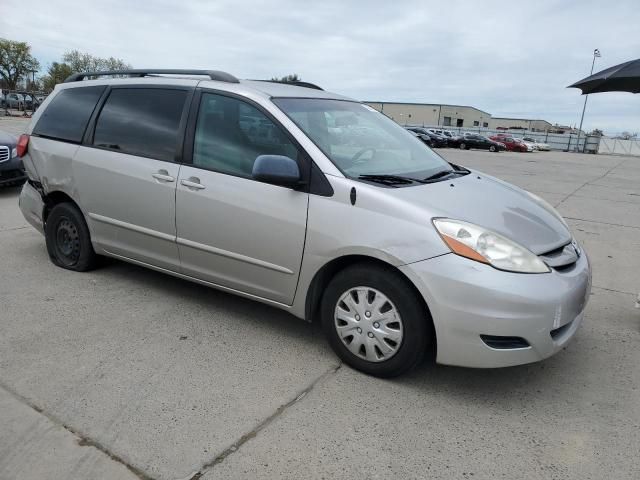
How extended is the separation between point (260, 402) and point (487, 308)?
51.2 inches

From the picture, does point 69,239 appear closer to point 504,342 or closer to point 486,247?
point 486,247

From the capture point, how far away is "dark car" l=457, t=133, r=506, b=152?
41219 mm

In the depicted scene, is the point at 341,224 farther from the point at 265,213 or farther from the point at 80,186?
the point at 80,186

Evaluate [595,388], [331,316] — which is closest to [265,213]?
[331,316]

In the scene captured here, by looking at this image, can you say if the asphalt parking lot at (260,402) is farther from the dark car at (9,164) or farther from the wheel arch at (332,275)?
the dark car at (9,164)

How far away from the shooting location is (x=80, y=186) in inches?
175

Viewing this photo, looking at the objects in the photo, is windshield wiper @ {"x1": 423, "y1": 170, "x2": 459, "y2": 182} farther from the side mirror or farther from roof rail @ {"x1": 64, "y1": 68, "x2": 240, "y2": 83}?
roof rail @ {"x1": 64, "y1": 68, "x2": 240, "y2": 83}

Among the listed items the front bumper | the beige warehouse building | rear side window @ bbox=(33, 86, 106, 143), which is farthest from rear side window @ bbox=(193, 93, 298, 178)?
the beige warehouse building

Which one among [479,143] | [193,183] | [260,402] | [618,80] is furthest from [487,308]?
[479,143]

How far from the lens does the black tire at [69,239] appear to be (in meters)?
4.62

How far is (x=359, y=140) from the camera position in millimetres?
3764

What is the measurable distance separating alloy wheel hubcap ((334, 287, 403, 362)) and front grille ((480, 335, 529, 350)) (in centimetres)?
47

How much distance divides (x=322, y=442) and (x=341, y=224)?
1.20 meters

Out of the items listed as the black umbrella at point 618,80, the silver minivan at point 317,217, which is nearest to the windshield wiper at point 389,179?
the silver minivan at point 317,217
